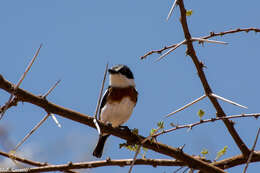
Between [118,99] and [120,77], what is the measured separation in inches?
23.1

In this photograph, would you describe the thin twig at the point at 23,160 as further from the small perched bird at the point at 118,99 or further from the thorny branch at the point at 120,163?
the small perched bird at the point at 118,99

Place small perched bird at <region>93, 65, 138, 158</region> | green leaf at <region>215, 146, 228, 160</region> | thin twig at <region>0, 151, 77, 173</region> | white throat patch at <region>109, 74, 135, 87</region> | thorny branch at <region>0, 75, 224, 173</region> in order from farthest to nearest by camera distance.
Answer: white throat patch at <region>109, 74, 135, 87</region>, small perched bird at <region>93, 65, 138, 158</region>, green leaf at <region>215, 146, 228, 160</region>, thin twig at <region>0, 151, 77, 173</region>, thorny branch at <region>0, 75, 224, 173</region>

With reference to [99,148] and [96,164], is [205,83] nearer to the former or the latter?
[96,164]

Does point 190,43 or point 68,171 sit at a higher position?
point 190,43

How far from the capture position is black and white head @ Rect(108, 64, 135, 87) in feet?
21.7

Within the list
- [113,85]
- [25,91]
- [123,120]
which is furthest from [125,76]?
[25,91]

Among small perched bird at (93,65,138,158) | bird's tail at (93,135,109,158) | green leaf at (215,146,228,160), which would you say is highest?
small perched bird at (93,65,138,158)

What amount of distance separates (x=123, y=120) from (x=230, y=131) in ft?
9.19

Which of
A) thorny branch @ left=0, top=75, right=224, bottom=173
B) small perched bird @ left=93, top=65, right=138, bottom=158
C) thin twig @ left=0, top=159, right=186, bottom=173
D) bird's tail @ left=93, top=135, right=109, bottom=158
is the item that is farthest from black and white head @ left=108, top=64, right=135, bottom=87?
thin twig @ left=0, top=159, right=186, bottom=173

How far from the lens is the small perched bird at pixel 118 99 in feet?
20.5

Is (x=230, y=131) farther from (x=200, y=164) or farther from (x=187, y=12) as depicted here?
(x=187, y=12)

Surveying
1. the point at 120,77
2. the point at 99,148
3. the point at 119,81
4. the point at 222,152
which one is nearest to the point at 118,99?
the point at 119,81

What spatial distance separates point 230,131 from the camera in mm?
3852

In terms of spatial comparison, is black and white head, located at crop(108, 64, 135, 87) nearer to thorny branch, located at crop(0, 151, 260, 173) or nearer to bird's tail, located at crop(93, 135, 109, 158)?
bird's tail, located at crop(93, 135, 109, 158)
